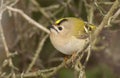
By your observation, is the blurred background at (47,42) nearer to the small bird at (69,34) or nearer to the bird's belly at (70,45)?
the small bird at (69,34)

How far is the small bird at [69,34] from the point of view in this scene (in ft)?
11.1

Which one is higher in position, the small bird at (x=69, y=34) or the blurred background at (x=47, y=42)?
the small bird at (x=69, y=34)

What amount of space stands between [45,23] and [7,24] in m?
0.45

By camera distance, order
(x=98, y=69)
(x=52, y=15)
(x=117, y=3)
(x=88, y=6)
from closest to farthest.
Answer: (x=117, y=3) → (x=88, y=6) → (x=52, y=15) → (x=98, y=69)

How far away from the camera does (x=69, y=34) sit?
11.5ft

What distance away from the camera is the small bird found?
3385 millimetres

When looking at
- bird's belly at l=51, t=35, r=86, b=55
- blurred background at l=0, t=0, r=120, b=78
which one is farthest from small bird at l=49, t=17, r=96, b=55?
blurred background at l=0, t=0, r=120, b=78

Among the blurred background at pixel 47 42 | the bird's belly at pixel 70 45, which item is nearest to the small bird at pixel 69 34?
the bird's belly at pixel 70 45

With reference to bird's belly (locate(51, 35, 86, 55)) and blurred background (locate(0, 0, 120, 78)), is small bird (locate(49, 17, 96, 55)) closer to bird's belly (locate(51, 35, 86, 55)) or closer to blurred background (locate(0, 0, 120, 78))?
bird's belly (locate(51, 35, 86, 55))

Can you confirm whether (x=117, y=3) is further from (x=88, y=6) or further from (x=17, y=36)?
(x=17, y=36)

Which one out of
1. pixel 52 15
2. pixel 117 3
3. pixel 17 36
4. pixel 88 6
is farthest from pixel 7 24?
pixel 117 3

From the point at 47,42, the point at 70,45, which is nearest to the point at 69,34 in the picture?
the point at 70,45

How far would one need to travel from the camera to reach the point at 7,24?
186 inches

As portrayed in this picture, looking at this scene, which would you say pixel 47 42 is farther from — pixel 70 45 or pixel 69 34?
pixel 70 45
